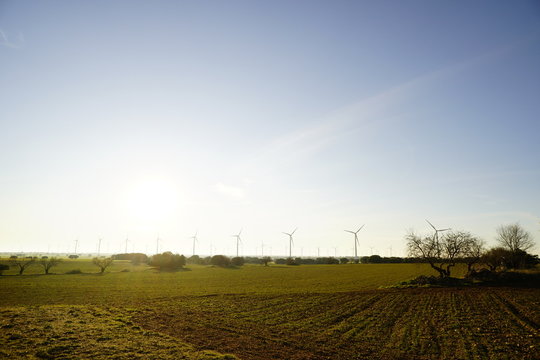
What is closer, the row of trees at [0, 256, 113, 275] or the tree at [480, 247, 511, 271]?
the tree at [480, 247, 511, 271]

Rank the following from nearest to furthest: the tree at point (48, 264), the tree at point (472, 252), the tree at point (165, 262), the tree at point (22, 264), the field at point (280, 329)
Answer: the field at point (280, 329)
the tree at point (472, 252)
the tree at point (22, 264)
the tree at point (48, 264)
the tree at point (165, 262)

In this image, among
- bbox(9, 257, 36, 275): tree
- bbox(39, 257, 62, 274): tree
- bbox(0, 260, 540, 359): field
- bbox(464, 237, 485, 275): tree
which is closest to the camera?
bbox(0, 260, 540, 359): field

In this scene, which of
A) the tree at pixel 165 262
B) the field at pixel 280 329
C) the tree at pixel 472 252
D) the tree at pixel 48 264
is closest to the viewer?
the field at pixel 280 329

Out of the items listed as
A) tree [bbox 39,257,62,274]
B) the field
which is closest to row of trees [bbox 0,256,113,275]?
tree [bbox 39,257,62,274]

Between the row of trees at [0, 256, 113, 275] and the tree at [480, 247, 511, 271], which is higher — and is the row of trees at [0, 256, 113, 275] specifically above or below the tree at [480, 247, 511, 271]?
below

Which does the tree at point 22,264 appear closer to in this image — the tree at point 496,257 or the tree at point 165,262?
the tree at point 165,262

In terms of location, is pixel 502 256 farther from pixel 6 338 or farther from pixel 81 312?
pixel 6 338

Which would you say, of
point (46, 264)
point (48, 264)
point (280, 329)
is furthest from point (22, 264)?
point (280, 329)

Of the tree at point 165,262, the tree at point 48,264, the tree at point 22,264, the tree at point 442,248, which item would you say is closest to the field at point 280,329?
the tree at point 442,248

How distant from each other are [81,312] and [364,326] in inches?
970

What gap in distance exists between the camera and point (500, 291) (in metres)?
43.6

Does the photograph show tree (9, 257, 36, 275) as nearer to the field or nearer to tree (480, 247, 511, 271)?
the field

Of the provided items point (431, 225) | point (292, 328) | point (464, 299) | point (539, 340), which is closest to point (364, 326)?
point (292, 328)

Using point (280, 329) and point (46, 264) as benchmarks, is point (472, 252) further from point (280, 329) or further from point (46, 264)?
point (46, 264)
